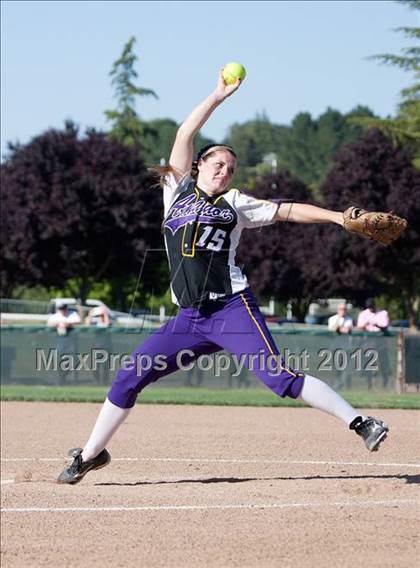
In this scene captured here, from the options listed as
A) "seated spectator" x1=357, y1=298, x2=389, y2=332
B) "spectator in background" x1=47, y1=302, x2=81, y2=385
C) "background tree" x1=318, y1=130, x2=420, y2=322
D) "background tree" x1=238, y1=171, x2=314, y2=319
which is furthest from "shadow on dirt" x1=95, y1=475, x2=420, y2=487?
"background tree" x1=238, y1=171, x2=314, y2=319

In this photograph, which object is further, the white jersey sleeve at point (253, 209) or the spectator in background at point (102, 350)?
the spectator in background at point (102, 350)

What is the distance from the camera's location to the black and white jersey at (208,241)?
7504 millimetres

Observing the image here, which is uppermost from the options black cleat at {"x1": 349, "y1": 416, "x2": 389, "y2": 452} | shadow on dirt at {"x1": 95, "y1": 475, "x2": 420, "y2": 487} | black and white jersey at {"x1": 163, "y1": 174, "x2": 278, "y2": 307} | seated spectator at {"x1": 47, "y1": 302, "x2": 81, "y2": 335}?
black and white jersey at {"x1": 163, "y1": 174, "x2": 278, "y2": 307}

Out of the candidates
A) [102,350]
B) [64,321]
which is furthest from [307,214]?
[64,321]

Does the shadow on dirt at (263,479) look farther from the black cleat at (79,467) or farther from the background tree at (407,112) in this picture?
the background tree at (407,112)

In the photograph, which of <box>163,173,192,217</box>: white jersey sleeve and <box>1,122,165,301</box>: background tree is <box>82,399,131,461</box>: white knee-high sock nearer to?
<box>163,173,192,217</box>: white jersey sleeve

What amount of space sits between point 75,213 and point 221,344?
124ft

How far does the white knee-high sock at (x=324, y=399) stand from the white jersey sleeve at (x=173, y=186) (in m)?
1.57

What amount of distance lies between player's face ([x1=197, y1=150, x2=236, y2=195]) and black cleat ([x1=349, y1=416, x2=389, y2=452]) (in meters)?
1.86

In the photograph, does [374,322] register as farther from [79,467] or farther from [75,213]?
[75,213]

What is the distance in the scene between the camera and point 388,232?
7.43m

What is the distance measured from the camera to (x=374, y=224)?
736 cm

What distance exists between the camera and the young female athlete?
24.6ft

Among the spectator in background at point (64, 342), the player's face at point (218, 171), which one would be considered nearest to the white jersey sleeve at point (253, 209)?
the player's face at point (218, 171)
